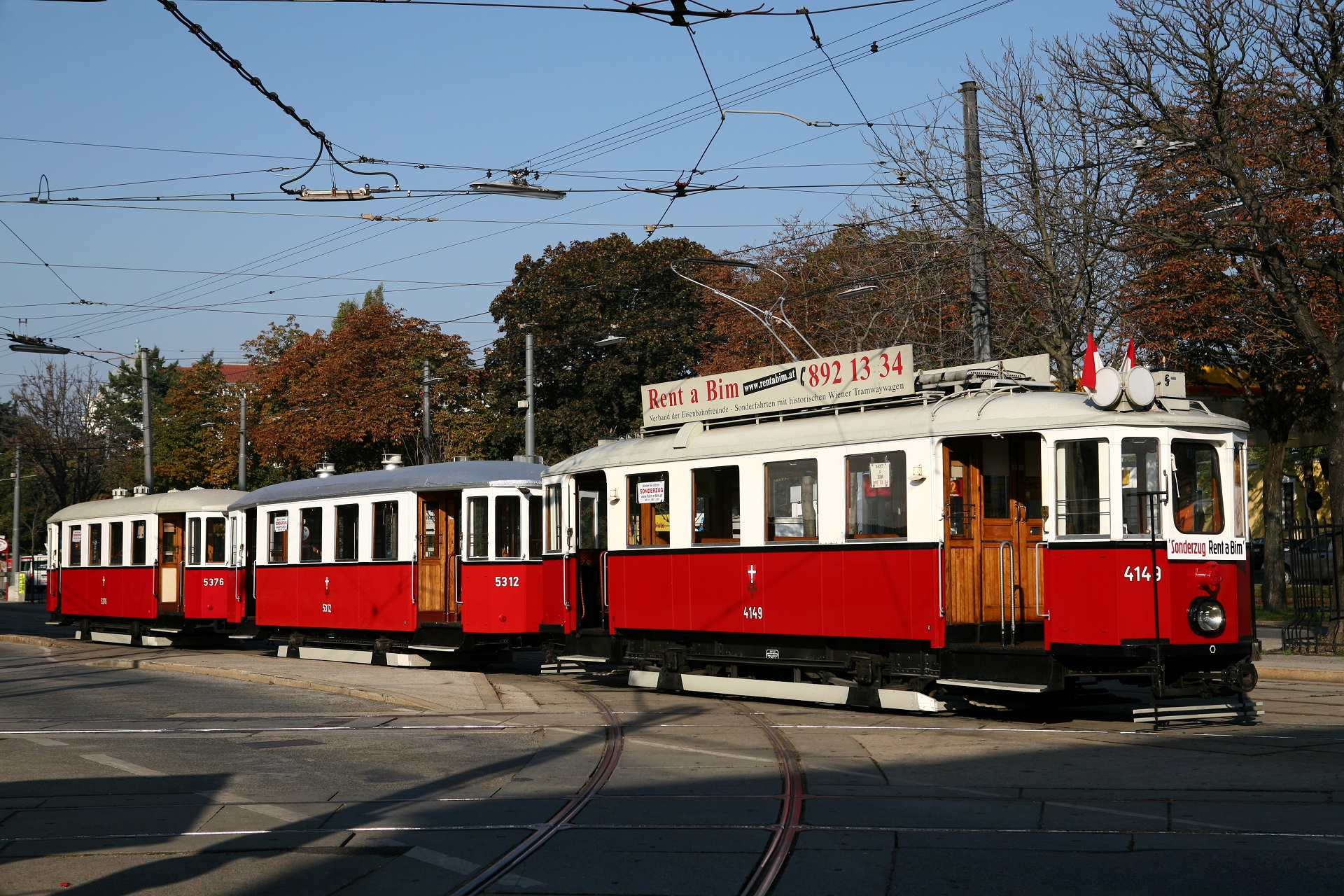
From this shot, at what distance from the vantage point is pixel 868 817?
8820 millimetres

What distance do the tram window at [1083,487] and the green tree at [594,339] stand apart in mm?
33786

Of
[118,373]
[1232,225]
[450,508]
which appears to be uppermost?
[118,373]

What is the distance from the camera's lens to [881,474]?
14.3 meters

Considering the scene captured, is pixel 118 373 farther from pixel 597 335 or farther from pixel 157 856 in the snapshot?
pixel 157 856

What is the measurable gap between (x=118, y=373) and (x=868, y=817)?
105949 millimetres

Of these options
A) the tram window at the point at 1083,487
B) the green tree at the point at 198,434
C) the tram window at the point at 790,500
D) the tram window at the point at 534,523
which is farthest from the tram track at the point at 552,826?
the green tree at the point at 198,434

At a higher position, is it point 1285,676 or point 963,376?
point 963,376

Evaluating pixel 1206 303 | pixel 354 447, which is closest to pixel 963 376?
pixel 1206 303

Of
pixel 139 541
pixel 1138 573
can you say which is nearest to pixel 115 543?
pixel 139 541

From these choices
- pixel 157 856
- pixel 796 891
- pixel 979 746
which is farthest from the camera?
pixel 979 746

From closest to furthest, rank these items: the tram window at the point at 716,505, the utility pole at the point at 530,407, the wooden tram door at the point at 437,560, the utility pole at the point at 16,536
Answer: the tram window at the point at 716,505, the wooden tram door at the point at 437,560, the utility pole at the point at 530,407, the utility pole at the point at 16,536

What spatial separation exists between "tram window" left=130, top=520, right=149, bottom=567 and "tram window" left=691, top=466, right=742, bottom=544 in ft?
57.1

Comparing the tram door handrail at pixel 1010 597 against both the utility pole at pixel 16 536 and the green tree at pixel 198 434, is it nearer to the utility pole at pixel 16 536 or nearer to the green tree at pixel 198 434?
the utility pole at pixel 16 536

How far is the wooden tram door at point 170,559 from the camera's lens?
29078mm
